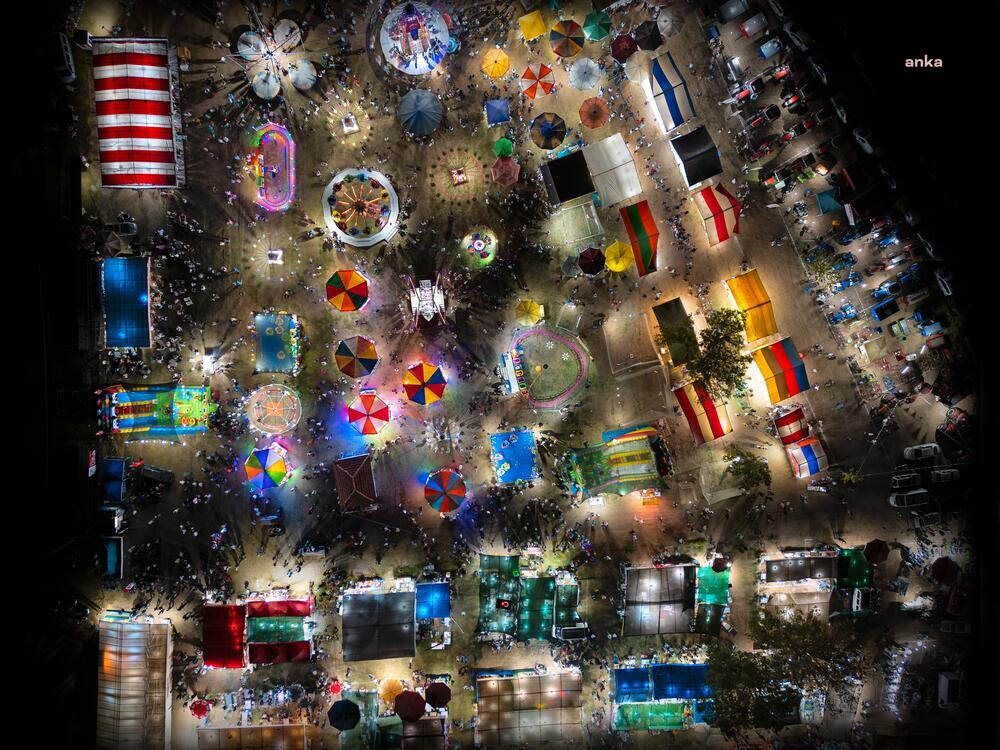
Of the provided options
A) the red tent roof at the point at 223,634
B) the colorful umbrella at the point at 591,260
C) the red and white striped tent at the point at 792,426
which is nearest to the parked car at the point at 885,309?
the red and white striped tent at the point at 792,426

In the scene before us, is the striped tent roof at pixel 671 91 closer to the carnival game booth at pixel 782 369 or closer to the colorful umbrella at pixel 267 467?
the carnival game booth at pixel 782 369

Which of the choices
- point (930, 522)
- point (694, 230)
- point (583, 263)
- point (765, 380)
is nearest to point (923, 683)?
point (930, 522)

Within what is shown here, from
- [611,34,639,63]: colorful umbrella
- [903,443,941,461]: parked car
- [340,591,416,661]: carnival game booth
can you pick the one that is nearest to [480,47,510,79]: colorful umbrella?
[611,34,639,63]: colorful umbrella

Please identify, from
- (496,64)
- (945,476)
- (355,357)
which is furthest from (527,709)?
(496,64)

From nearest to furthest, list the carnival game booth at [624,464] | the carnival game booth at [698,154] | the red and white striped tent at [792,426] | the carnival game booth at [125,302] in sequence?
the carnival game booth at [125,302] → the carnival game booth at [624,464] → the carnival game booth at [698,154] → the red and white striped tent at [792,426]

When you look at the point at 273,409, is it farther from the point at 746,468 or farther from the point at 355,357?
the point at 746,468

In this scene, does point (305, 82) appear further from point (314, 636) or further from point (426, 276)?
point (314, 636)

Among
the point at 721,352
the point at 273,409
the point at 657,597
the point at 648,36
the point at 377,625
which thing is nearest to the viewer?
the point at 377,625

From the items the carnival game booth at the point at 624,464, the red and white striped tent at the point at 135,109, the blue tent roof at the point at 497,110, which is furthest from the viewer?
the blue tent roof at the point at 497,110
